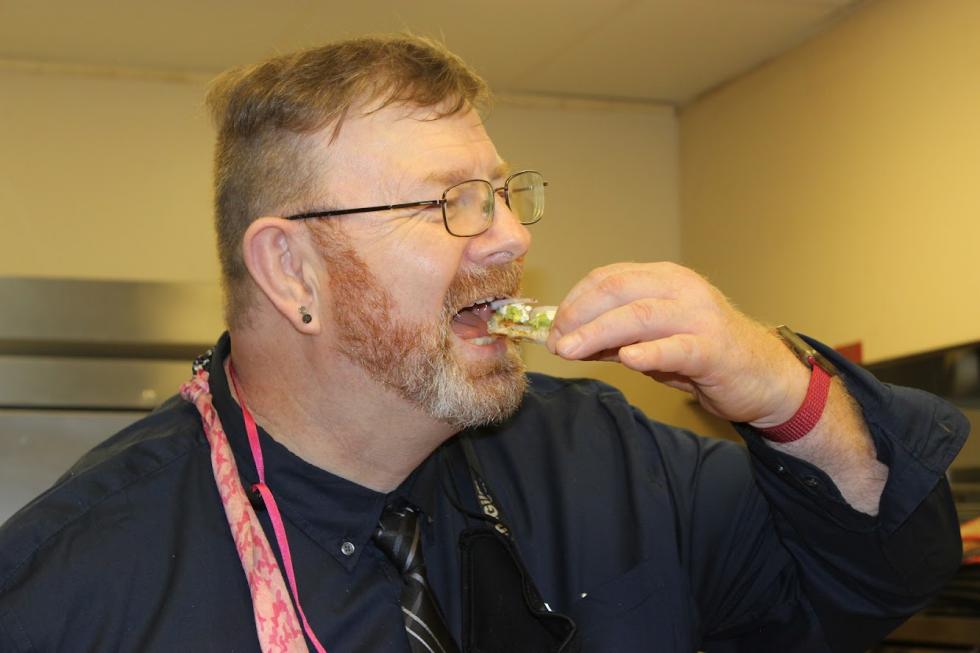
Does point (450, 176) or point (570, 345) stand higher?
point (450, 176)

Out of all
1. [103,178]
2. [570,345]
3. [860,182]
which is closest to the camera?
[570,345]

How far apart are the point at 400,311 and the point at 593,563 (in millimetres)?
417

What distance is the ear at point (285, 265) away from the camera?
1.49m

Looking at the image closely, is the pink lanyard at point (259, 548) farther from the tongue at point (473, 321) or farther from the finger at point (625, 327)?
the finger at point (625, 327)

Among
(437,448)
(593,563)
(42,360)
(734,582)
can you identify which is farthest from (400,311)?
(42,360)

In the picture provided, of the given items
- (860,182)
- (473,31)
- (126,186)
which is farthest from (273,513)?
(126,186)

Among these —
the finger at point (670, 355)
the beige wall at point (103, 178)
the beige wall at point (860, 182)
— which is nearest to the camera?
the finger at point (670, 355)

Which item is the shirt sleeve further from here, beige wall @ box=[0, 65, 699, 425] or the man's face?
beige wall @ box=[0, 65, 699, 425]

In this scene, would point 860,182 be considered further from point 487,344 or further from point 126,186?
point 126,186

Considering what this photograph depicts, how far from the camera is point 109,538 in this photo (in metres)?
1.31

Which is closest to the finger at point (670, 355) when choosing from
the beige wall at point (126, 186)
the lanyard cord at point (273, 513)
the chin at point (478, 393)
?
the chin at point (478, 393)

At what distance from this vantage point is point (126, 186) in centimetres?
347

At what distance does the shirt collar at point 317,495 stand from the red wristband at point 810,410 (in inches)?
18.0

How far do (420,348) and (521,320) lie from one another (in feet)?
0.42
